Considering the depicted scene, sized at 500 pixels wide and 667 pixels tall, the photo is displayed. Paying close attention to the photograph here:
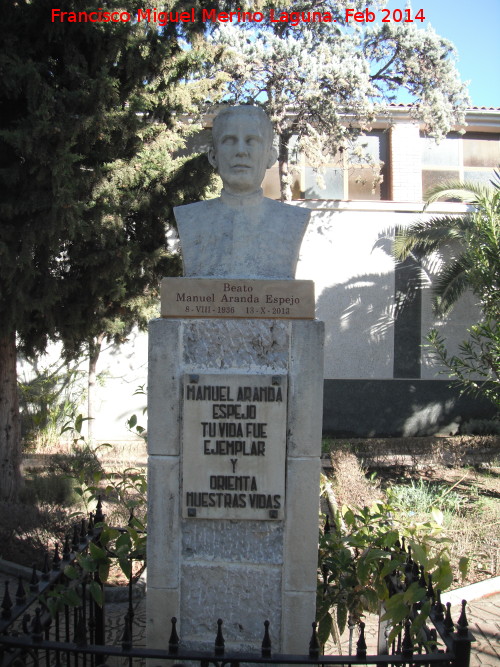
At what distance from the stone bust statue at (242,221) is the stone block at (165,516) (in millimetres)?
889

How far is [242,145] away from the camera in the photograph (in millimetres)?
2582

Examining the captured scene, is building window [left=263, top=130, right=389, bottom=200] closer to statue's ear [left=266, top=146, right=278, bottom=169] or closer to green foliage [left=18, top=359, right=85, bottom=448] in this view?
green foliage [left=18, top=359, right=85, bottom=448]

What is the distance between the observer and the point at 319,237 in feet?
35.0

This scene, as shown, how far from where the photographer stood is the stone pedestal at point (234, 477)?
255 cm

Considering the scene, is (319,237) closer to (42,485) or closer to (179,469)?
(42,485)

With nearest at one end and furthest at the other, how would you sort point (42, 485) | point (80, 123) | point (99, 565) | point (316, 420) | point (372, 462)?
1. point (316, 420)
2. point (99, 565)
3. point (80, 123)
4. point (42, 485)
5. point (372, 462)

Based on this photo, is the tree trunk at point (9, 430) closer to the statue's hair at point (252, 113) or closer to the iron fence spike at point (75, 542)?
the iron fence spike at point (75, 542)

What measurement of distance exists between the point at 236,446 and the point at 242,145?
1.33 metres

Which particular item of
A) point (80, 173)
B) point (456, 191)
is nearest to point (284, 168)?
point (456, 191)

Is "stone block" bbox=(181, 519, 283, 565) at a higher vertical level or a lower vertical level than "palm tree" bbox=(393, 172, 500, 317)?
lower

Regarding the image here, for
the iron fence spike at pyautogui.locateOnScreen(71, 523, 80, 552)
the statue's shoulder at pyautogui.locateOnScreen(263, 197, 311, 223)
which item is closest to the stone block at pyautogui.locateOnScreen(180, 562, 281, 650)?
the iron fence spike at pyautogui.locateOnScreen(71, 523, 80, 552)

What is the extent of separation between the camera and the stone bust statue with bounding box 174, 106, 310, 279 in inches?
102

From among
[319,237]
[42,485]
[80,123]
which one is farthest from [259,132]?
[319,237]

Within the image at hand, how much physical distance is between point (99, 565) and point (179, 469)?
0.69 metres
